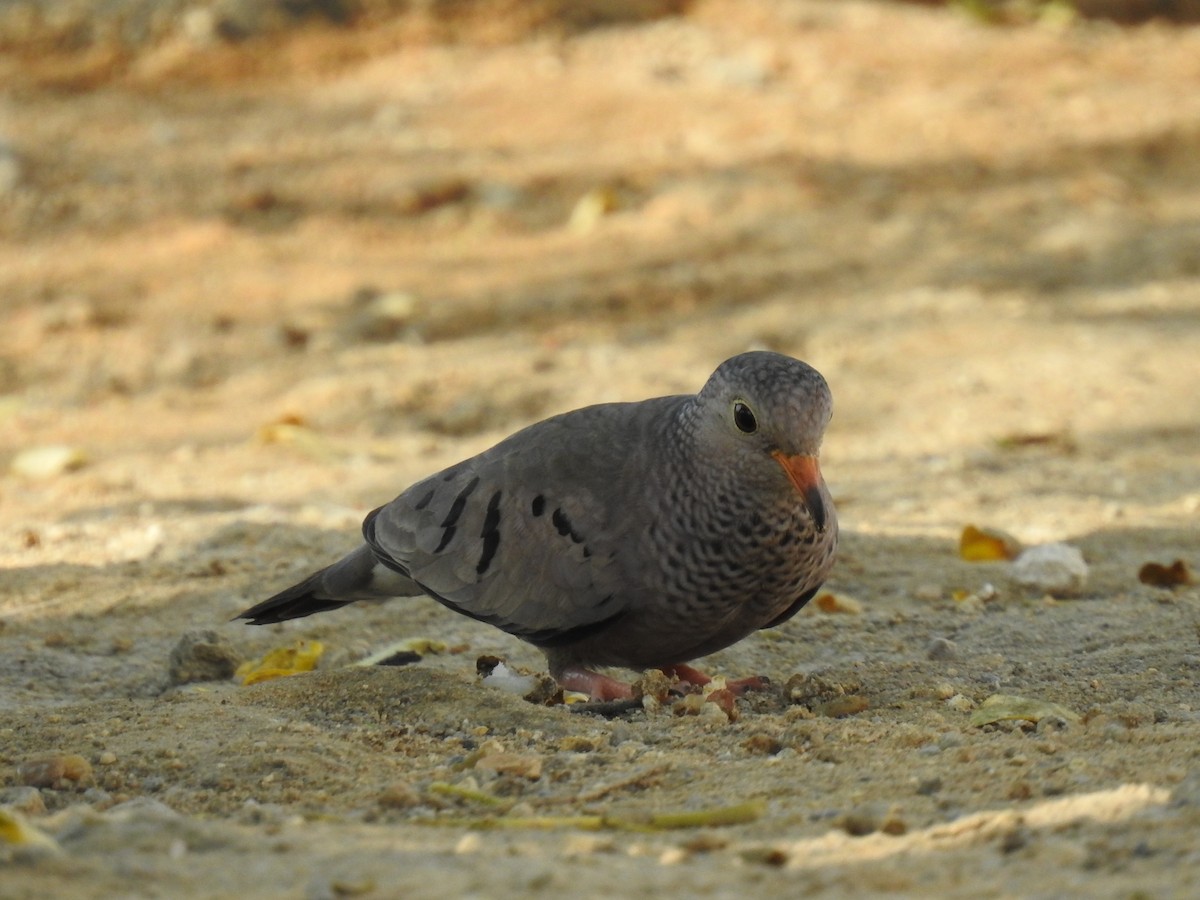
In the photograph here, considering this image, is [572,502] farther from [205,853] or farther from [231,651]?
[205,853]

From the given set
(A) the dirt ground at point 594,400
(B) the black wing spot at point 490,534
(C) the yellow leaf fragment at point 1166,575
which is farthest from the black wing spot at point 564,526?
(C) the yellow leaf fragment at point 1166,575

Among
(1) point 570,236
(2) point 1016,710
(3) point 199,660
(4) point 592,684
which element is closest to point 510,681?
(4) point 592,684

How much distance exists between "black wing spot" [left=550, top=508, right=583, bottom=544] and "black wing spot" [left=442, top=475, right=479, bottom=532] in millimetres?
349

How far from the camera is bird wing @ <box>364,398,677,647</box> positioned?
424cm

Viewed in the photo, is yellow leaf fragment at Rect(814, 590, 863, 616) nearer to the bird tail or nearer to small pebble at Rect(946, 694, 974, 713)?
small pebble at Rect(946, 694, 974, 713)

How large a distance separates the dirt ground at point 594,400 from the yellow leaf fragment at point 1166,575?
101 millimetres

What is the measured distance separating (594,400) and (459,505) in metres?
3.29

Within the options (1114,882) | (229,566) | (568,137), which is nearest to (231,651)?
(229,566)

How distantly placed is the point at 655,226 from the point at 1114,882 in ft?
25.2

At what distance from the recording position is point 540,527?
439cm

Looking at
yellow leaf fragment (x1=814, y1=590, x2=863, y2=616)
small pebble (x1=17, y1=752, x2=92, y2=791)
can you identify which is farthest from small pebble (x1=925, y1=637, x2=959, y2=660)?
small pebble (x1=17, y1=752, x2=92, y2=791)

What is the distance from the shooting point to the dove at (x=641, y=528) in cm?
404

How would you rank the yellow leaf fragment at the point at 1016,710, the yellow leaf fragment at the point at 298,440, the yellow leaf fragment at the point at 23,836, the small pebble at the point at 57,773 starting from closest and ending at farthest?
1. the yellow leaf fragment at the point at 23,836
2. the small pebble at the point at 57,773
3. the yellow leaf fragment at the point at 1016,710
4. the yellow leaf fragment at the point at 298,440

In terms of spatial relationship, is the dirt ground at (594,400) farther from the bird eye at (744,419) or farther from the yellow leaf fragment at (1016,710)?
the bird eye at (744,419)
